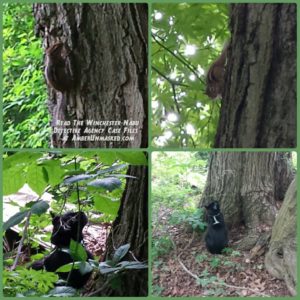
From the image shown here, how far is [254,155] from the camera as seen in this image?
1.48m

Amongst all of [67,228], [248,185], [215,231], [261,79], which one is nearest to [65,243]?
[67,228]

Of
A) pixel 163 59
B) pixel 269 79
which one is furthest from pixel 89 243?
pixel 269 79

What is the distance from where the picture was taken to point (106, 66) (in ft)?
4.88

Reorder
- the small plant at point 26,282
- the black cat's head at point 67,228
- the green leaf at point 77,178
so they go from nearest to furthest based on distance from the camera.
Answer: the green leaf at point 77,178
the small plant at point 26,282
the black cat's head at point 67,228

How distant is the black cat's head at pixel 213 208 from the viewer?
152cm

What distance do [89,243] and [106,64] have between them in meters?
0.47

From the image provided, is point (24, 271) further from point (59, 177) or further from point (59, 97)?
point (59, 97)

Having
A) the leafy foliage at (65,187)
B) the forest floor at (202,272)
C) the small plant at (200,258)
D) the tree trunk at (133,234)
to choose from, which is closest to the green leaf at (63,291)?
the leafy foliage at (65,187)

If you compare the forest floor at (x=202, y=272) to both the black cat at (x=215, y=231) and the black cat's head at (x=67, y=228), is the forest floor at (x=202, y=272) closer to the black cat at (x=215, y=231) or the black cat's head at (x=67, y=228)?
the black cat at (x=215, y=231)

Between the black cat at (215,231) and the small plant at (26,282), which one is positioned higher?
the black cat at (215,231)

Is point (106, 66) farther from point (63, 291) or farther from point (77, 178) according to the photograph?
point (63, 291)

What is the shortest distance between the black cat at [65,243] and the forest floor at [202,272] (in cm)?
19

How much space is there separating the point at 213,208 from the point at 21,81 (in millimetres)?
606

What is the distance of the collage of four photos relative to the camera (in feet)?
4.84
